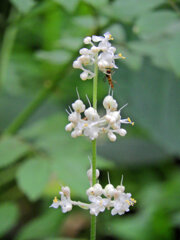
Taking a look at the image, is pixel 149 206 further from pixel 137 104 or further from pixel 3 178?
pixel 3 178

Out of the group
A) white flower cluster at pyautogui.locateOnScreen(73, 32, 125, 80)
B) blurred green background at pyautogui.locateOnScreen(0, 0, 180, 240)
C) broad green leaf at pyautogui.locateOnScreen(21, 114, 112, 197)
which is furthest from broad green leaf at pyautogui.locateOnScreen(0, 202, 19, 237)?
white flower cluster at pyautogui.locateOnScreen(73, 32, 125, 80)

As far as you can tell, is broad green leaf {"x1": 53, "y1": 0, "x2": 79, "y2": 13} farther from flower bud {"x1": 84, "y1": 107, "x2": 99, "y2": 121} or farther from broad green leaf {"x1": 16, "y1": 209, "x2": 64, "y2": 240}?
broad green leaf {"x1": 16, "y1": 209, "x2": 64, "y2": 240}

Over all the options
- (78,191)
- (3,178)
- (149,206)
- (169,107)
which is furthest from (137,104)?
(78,191)

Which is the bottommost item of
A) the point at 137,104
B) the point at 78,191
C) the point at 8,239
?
the point at 78,191

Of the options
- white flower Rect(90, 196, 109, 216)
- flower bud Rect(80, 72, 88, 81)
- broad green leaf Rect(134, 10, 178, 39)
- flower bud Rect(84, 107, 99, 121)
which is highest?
broad green leaf Rect(134, 10, 178, 39)

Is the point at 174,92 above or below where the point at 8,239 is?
above

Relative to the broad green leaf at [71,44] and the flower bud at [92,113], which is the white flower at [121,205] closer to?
the flower bud at [92,113]

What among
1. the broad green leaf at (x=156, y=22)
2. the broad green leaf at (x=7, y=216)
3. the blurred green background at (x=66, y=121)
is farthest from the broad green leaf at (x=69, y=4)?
the broad green leaf at (x=7, y=216)
